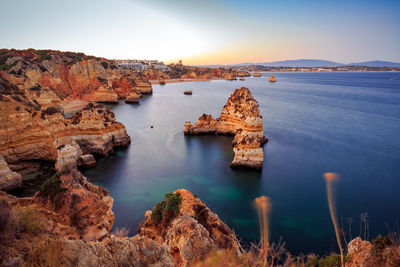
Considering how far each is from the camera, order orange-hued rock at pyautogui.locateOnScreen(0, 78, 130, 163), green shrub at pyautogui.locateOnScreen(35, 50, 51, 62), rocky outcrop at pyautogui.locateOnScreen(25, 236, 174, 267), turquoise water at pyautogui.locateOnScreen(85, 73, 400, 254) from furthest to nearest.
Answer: green shrub at pyautogui.locateOnScreen(35, 50, 51, 62), orange-hued rock at pyautogui.locateOnScreen(0, 78, 130, 163), turquoise water at pyautogui.locateOnScreen(85, 73, 400, 254), rocky outcrop at pyautogui.locateOnScreen(25, 236, 174, 267)

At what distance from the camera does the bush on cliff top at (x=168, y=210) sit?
1074 centimetres

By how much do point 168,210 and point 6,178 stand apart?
1562 centimetres

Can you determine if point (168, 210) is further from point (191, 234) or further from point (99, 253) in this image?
point (99, 253)

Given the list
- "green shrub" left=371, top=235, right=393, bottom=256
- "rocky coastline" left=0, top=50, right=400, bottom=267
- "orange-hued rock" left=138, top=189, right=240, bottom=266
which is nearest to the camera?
"rocky coastline" left=0, top=50, right=400, bottom=267

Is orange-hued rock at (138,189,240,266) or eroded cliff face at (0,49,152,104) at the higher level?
eroded cliff face at (0,49,152,104)

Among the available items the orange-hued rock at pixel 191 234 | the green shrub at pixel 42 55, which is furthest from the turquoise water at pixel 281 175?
the green shrub at pixel 42 55

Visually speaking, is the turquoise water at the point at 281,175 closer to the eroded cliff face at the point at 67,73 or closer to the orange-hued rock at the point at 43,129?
the orange-hued rock at the point at 43,129

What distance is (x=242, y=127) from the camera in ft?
94.1

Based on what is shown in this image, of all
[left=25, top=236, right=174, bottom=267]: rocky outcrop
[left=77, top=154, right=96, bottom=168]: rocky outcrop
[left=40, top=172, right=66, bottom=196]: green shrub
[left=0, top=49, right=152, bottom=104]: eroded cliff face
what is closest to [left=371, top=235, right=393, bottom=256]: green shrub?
[left=25, top=236, right=174, bottom=267]: rocky outcrop

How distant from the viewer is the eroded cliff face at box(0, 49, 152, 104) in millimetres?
46969

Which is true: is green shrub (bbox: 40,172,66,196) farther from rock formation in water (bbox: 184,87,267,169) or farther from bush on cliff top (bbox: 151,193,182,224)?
rock formation in water (bbox: 184,87,267,169)

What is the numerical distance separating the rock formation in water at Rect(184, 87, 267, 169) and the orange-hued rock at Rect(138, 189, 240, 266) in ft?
45.1

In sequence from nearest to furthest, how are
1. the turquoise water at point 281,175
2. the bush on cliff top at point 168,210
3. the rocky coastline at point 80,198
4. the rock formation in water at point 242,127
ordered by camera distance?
the rocky coastline at point 80,198 < the bush on cliff top at point 168,210 < the turquoise water at point 281,175 < the rock formation in water at point 242,127

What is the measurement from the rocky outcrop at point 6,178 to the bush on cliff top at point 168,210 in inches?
572
